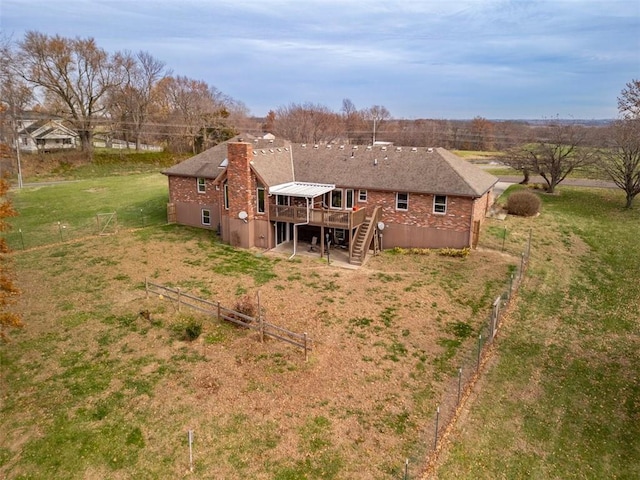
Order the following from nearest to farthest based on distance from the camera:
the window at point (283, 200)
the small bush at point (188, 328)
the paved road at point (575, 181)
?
the small bush at point (188, 328), the window at point (283, 200), the paved road at point (575, 181)

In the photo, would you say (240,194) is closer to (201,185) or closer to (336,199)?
(201,185)

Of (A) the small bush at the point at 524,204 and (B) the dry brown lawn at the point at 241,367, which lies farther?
(A) the small bush at the point at 524,204

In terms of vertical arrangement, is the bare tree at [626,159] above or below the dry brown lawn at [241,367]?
above

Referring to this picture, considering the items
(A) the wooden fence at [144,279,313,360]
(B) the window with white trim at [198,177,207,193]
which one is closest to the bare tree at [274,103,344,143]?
(B) the window with white trim at [198,177,207,193]

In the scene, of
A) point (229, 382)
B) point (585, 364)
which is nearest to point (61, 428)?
point (229, 382)

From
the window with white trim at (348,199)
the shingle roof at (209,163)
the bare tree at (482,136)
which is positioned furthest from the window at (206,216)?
the bare tree at (482,136)

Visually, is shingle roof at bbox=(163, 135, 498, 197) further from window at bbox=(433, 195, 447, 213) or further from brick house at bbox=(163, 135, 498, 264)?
window at bbox=(433, 195, 447, 213)

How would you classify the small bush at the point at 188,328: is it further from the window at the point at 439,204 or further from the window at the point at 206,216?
the window at the point at 439,204

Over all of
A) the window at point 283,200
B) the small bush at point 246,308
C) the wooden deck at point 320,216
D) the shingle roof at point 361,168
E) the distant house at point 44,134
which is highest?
the distant house at point 44,134
